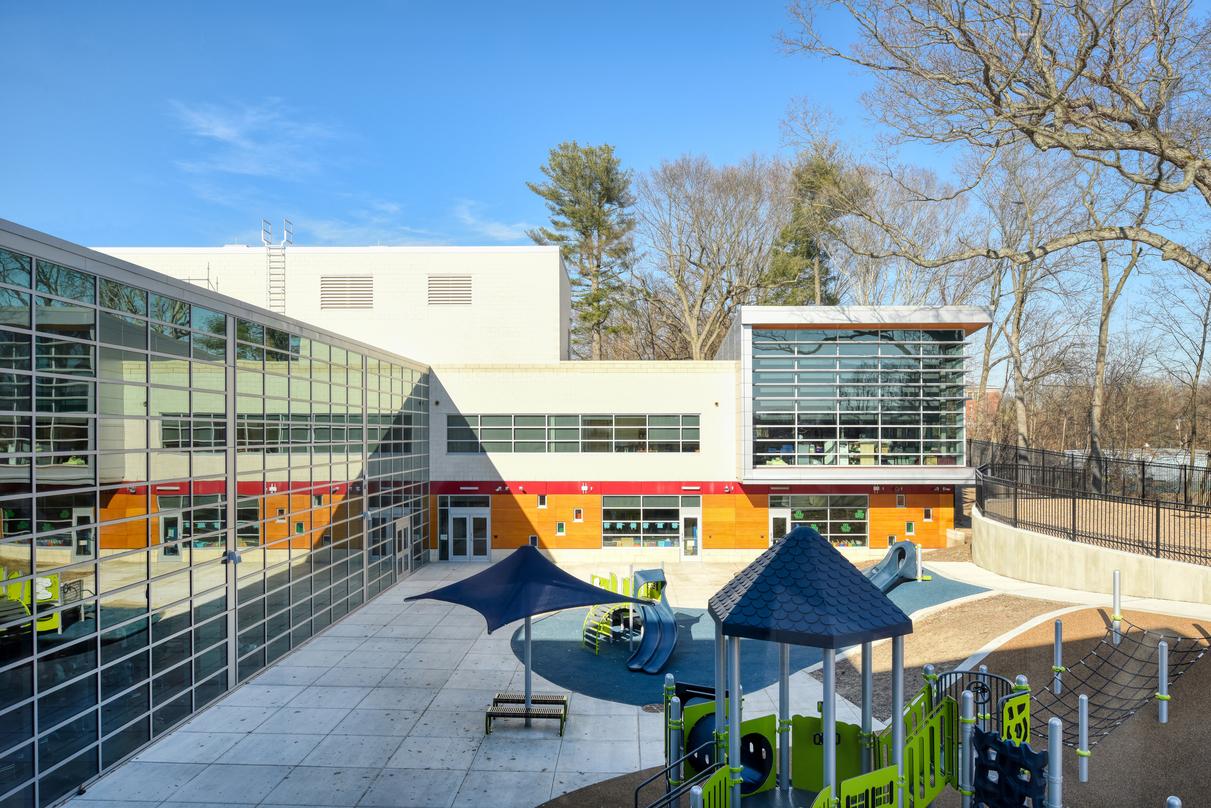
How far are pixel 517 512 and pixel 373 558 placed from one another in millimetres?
6648

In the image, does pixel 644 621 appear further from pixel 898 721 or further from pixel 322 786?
pixel 898 721

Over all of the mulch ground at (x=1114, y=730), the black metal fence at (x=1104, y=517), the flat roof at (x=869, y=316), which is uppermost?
the flat roof at (x=869, y=316)

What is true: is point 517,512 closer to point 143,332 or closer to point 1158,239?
point 143,332

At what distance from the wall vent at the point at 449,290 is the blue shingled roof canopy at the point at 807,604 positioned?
→ 23836mm

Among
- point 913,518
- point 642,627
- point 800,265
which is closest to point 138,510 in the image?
point 642,627

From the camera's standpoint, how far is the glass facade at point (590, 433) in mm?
27094


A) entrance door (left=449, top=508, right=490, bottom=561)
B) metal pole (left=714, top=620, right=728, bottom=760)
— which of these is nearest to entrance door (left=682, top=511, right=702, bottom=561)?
entrance door (left=449, top=508, right=490, bottom=561)

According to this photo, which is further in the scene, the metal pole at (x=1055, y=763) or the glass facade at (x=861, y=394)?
the glass facade at (x=861, y=394)

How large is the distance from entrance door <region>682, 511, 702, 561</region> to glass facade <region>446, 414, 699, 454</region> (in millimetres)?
2484

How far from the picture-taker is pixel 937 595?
19906 millimetres

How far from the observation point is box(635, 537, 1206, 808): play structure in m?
7.37

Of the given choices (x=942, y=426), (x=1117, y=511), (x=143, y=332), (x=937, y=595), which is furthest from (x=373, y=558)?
(x=1117, y=511)

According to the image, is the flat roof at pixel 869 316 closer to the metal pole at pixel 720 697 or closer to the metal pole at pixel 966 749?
the metal pole at pixel 966 749

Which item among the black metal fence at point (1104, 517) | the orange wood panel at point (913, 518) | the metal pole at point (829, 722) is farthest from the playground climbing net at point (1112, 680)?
the orange wood panel at point (913, 518)
